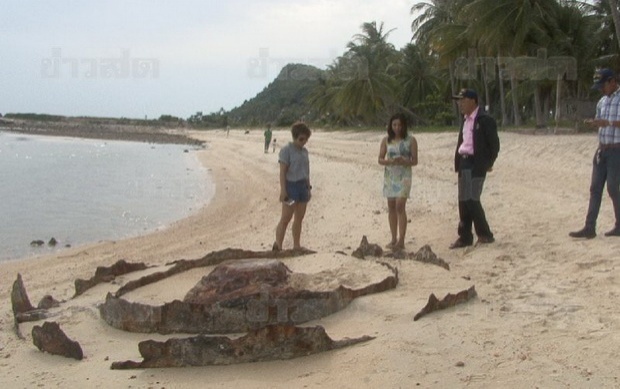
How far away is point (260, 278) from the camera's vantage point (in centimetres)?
465

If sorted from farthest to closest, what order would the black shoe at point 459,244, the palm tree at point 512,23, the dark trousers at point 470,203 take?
the palm tree at point 512,23
the black shoe at point 459,244
the dark trousers at point 470,203

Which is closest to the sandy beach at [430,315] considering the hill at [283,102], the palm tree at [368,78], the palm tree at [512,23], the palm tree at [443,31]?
the palm tree at [512,23]

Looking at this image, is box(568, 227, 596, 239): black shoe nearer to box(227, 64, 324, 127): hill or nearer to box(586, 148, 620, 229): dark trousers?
box(586, 148, 620, 229): dark trousers

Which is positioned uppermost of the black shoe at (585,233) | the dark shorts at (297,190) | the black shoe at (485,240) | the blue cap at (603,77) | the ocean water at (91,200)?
the blue cap at (603,77)

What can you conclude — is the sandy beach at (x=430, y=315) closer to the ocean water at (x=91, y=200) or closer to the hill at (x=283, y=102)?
the ocean water at (x=91, y=200)

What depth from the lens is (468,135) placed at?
283 inches

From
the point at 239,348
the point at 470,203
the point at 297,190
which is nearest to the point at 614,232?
the point at 470,203

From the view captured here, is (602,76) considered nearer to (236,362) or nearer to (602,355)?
(602,355)

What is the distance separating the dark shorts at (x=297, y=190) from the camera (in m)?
7.11

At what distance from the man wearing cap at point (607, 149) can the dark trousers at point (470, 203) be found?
962 millimetres

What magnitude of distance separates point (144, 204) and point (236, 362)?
47.0 feet

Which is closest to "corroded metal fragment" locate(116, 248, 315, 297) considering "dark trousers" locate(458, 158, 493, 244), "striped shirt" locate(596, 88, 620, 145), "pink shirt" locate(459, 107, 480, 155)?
"dark trousers" locate(458, 158, 493, 244)

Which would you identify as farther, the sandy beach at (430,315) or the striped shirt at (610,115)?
the striped shirt at (610,115)

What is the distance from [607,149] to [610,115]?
0.32m
